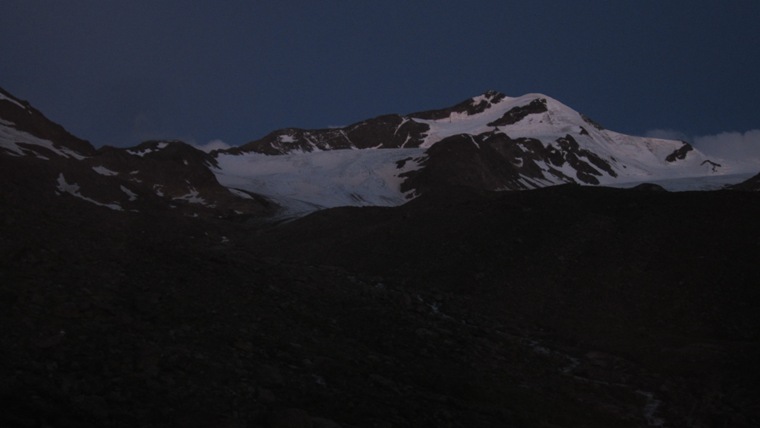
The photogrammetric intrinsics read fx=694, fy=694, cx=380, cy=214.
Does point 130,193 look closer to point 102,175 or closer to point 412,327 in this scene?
point 102,175

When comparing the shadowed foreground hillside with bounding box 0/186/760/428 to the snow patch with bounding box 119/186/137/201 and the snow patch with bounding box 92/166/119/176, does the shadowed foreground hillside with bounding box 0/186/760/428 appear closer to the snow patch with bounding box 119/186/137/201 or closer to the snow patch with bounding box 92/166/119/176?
the snow patch with bounding box 119/186/137/201

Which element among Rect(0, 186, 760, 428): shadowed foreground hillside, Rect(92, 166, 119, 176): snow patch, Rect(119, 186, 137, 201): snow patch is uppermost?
Rect(92, 166, 119, 176): snow patch

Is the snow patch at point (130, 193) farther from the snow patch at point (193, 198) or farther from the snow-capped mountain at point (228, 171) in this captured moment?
the snow patch at point (193, 198)

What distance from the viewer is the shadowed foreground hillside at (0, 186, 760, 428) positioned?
1136 centimetres

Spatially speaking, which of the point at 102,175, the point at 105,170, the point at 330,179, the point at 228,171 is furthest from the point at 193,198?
the point at 228,171

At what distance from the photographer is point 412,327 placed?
70.1 ft

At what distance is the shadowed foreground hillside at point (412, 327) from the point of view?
11359 mm

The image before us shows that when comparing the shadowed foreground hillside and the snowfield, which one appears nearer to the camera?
the shadowed foreground hillside

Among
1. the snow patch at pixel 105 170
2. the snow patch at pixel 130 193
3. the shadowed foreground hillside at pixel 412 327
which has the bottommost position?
the shadowed foreground hillside at pixel 412 327

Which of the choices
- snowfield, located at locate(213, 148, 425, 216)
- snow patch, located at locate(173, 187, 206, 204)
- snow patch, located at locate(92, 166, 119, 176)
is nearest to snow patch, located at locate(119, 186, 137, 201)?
snow patch, located at locate(92, 166, 119, 176)

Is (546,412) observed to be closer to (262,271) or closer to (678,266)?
(262,271)

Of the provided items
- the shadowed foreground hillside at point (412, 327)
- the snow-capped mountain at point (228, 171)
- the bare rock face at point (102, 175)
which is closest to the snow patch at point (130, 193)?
the bare rock face at point (102, 175)

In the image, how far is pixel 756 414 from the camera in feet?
54.3

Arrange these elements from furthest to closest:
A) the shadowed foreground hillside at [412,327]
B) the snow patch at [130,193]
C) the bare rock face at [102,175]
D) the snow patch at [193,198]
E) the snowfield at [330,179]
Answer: the snowfield at [330,179] → the snow patch at [193,198] → the snow patch at [130,193] → the bare rock face at [102,175] → the shadowed foreground hillside at [412,327]
